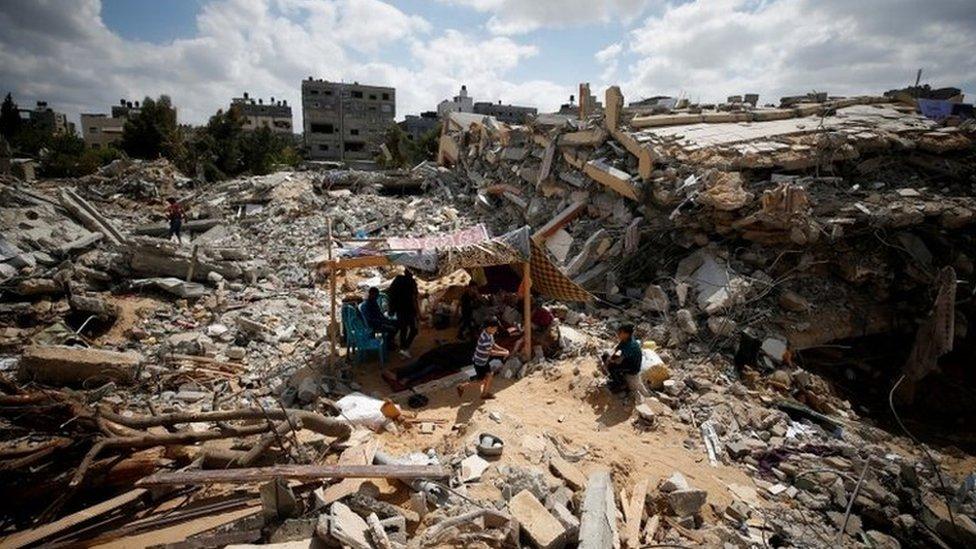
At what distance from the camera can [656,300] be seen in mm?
7758

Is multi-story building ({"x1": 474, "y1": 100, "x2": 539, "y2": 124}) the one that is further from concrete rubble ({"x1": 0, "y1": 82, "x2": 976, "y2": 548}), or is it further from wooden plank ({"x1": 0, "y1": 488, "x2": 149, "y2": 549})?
wooden plank ({"x1": 0, "y1": 488, "x2": 149, "y2": 549})

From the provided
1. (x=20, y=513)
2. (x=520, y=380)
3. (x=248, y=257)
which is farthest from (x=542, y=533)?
(x=248, y=257)

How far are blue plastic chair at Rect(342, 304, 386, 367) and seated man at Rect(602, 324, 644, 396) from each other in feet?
11.0

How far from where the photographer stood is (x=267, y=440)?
4.10m

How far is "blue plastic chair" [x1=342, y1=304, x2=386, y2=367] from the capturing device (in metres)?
6.62

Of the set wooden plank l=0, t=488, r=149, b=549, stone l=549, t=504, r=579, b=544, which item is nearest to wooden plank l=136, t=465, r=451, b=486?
wooden plank l=0, t=488, r=149, b=549

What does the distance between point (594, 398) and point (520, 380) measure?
3.56 ft

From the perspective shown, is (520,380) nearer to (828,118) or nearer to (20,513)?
(20,513)

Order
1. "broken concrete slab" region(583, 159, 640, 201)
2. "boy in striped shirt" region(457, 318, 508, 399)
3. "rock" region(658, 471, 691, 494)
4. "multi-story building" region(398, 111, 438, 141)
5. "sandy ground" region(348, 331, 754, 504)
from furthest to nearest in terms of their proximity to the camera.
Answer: "multi-story building" region(398, 111, 438, 141), "broken concrete slab" region(583, 159, 640, 201), "boy in striped shirt" region(457, 318, 508, 399), "sandy ground" region(348, 331, 754, 504), "rock" region(658, 471, 691, 494)

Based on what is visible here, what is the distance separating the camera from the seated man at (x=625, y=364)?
18.3 ft

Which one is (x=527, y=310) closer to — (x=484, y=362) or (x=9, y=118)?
(x=484, y=362)

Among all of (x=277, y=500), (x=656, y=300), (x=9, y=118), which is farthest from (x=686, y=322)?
(x=9, y=118)

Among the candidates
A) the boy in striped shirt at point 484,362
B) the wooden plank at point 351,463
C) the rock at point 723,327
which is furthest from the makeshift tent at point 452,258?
the wooden plank at point 351,463

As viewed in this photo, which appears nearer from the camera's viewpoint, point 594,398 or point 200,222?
point 594,398
